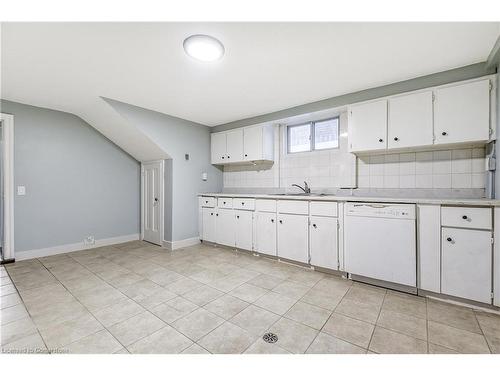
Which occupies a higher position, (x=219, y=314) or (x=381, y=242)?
(x=381, y=242)

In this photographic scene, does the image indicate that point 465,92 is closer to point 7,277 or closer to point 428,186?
point 428,186

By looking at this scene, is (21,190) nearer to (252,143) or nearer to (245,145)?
(245,145)

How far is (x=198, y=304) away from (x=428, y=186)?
2.93 meters

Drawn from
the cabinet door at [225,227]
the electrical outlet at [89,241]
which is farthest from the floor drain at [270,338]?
the electrical outlet at [89,241]

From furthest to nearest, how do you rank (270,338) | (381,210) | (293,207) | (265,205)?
(265,205) → (293,207) → (381,210) → (270,338)

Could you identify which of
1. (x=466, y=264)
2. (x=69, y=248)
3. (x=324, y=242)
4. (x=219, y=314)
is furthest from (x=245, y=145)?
(x=69, y=248)

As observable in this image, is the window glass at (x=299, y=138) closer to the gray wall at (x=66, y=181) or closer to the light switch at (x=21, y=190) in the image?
the gray wall at (x=66, y=181)

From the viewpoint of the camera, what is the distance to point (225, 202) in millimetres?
4035

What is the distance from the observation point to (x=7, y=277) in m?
2.79

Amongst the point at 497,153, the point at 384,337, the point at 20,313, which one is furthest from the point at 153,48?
the point at 497,153

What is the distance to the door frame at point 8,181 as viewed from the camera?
3256 mm

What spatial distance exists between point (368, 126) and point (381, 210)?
3.62 ft

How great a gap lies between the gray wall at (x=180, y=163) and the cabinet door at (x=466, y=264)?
3.66 meters

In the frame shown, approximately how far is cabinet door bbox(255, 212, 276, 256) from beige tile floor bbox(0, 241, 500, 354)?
458mm
